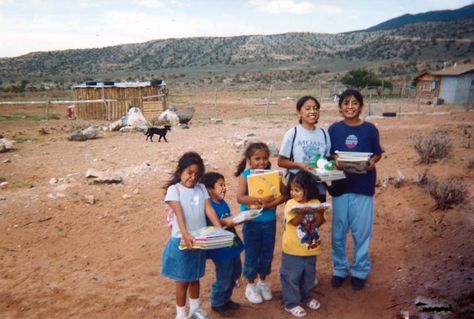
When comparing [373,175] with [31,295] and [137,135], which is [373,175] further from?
[137,135]

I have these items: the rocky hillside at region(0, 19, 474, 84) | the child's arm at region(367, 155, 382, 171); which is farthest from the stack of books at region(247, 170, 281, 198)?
the rocky hillside at region(0, 19, 474, 84)

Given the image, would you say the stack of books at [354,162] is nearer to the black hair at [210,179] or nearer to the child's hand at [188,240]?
the black hair at [210,179]

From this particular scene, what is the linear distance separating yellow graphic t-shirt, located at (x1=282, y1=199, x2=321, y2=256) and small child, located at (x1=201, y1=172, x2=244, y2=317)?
380 millimetres

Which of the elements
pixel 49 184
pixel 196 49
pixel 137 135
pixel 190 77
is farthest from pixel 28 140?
pixel 196 49

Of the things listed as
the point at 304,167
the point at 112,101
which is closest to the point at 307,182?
the point at 304,167

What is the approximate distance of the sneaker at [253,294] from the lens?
11.8ft

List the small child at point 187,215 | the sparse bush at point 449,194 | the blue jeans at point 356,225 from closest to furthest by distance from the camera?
the small child at point 187,215 → the blue jeans at point 356,225 → the sparse bush at point 449,194

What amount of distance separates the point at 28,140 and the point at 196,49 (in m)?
75.7

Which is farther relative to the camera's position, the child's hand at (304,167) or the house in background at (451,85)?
the house in background at (451,85)

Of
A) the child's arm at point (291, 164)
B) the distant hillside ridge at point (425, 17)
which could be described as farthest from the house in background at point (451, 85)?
the distant hillside ridge at point (425, 17)

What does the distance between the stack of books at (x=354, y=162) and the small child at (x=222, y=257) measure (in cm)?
95

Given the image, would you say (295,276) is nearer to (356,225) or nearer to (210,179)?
(356,225)

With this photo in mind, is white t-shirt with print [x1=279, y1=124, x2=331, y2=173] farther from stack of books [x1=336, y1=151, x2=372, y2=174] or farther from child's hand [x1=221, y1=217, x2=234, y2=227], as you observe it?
child's hand [x1=221, y1=217, x2=234, y2=227]

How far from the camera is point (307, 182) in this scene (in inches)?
129
